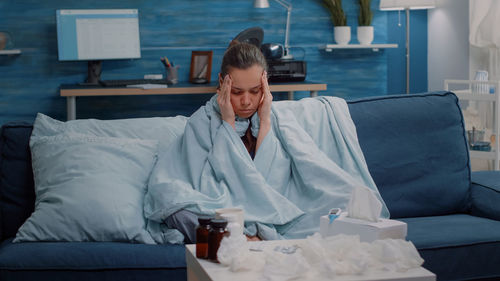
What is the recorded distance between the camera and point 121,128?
8.07 feet

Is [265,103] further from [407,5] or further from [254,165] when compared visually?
[407,5]

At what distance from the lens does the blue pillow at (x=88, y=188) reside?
209 centimetres

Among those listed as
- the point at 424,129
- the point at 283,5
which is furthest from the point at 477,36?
the point at 424,129

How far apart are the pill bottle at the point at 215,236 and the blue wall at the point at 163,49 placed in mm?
3502

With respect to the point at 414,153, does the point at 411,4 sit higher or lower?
higher

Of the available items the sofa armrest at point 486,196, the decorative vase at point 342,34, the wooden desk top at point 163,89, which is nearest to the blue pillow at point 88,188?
the sofa armrest at point 486,196

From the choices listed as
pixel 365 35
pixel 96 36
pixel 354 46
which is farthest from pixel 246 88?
pixel 365 35

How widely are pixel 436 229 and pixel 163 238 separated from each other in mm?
933

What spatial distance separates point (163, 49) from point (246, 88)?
8.74 ft

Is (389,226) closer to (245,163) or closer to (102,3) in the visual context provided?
(245,163)

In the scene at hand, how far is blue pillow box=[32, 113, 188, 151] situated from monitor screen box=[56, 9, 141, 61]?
2282mm

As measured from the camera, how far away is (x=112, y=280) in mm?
1941

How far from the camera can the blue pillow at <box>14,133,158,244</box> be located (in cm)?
209

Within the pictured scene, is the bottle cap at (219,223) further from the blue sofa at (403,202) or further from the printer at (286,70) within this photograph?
the printer at (286,70)
